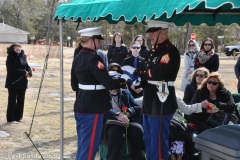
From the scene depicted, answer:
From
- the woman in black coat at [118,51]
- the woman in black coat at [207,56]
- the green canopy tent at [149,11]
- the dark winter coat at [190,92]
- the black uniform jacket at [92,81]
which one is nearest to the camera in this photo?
the green canopy tent at [149,11]

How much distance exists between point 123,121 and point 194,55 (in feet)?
10.0

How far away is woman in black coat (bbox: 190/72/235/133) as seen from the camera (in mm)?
5008

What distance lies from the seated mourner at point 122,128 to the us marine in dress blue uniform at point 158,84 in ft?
1.54

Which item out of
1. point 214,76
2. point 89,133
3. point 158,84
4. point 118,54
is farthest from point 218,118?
point 118,54

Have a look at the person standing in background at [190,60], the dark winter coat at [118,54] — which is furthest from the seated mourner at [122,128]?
the dark winter coat at [118,54]

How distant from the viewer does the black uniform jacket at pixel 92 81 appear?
12.8 feet

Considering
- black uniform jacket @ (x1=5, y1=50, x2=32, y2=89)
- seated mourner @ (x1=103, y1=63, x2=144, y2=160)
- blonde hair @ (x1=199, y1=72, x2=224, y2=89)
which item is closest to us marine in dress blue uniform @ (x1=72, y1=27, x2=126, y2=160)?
seated mourner @ (x1=103, y1=63, x2=144, y2=160)

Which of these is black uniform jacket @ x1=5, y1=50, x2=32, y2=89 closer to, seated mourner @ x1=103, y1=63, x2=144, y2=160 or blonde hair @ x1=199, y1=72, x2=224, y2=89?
seated mourner @ x1=103, y1=63, x2=144, y2=160

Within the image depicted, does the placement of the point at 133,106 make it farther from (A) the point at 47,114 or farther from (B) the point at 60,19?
(A) the point at 47,114

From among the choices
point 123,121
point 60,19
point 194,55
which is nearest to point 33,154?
Answer: point 123,121

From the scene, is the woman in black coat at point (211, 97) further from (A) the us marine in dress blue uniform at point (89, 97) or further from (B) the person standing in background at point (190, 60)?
(B) the person standing in background at point (190, 60)


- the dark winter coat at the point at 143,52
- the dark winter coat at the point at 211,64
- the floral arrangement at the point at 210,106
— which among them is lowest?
the floral arrangement at the point at 210,106

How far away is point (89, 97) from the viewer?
4094 millimetres

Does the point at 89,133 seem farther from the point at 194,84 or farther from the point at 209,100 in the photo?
the point at 194,84
